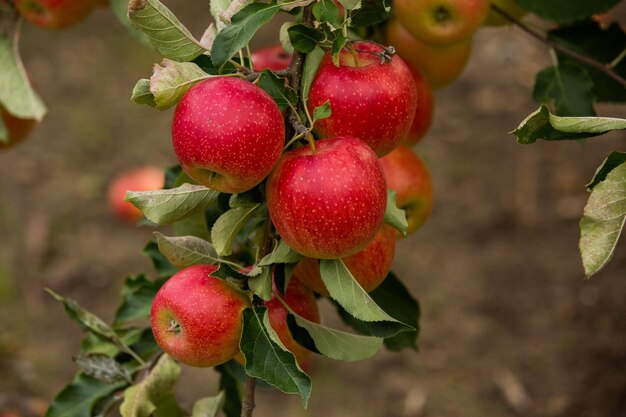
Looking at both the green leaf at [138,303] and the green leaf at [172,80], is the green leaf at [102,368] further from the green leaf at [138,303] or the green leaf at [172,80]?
the green leaf at [172,80]

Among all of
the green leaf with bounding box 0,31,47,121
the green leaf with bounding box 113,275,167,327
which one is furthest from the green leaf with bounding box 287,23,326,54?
the green leaf with bounding box 0,31,47,121

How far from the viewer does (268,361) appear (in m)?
0.81

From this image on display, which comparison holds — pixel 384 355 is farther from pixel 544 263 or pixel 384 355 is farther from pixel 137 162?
pixel 137 162

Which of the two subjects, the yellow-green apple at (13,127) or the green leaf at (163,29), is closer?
the green leaf at (163,29)

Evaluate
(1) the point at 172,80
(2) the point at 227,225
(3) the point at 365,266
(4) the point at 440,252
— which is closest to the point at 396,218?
(3) the point at 365,266

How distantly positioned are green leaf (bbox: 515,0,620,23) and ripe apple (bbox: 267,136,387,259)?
50 centimetres

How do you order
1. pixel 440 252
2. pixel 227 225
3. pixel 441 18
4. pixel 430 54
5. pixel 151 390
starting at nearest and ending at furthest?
1. pixel 227 225
2. pixel 151 390
3. pixel 441 18
4. pixel 430 54
5. pixel 440 252

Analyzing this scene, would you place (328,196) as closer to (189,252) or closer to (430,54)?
(189,252)

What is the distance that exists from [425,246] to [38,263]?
1467mm

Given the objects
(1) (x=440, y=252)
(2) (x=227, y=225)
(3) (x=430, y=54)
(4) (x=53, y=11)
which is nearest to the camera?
(2) (x=227, y=225)

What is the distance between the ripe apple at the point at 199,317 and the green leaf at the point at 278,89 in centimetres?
20

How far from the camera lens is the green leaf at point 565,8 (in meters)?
1.17

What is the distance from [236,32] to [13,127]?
76cm

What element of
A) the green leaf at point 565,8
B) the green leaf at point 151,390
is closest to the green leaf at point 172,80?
the green leaf at point 151,390
